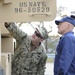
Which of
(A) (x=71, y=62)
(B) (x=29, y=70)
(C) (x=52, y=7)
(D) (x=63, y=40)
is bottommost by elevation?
(B) (x=29, y=70)

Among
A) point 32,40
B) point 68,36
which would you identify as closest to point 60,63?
point 68,36

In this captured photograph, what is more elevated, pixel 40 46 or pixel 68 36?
pixel 68 36

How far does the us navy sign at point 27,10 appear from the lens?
2467 mm

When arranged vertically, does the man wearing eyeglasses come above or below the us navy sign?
below

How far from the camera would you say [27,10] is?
2.54 metres

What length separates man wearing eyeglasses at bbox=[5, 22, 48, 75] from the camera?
3918 mm

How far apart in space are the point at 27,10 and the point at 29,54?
1561 mm

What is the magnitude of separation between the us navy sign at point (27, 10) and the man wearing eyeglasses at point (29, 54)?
121 centimetres

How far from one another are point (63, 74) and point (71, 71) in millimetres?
187

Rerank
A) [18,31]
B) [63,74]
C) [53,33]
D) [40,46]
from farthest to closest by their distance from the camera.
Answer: [53,33]
[40,46]
[18,31]
[63,74]

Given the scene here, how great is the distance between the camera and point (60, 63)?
3033mm

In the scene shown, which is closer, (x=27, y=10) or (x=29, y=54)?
(x=27, y=10)

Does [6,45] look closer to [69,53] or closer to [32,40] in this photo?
[32,40]

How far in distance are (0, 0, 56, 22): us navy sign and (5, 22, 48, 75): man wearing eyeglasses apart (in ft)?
3.96
